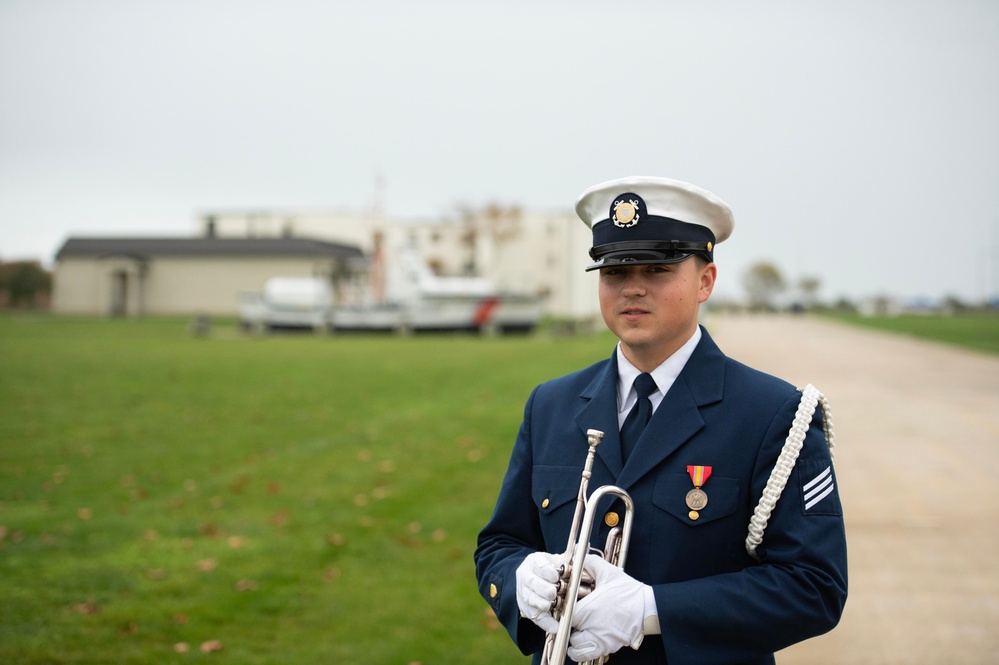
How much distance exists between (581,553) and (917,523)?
6722 millimetres

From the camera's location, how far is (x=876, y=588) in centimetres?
602

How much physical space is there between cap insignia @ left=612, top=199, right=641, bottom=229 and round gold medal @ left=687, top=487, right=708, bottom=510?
2.26 ft

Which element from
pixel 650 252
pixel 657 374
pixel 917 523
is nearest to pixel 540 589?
pixel 657 374

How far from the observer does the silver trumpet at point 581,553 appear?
2051 mm

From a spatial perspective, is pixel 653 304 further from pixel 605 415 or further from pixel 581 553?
pixel 581 553

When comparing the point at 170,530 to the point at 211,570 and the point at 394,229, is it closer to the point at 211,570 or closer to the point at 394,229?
the point at 211,570

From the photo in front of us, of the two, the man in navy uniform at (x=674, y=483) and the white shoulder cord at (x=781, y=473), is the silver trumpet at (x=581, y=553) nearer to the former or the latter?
the man in navy uniform at (x=674, y=483)

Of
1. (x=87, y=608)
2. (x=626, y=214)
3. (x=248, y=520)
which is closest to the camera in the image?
(x=626, y=214)

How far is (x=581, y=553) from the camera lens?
2.05 m

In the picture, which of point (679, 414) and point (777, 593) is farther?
point (679, 414)

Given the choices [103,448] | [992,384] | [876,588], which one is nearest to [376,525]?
[876,588]

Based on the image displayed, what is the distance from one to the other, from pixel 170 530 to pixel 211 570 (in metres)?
1.25

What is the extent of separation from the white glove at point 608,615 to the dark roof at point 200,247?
6467 cm

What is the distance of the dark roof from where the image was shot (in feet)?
217
